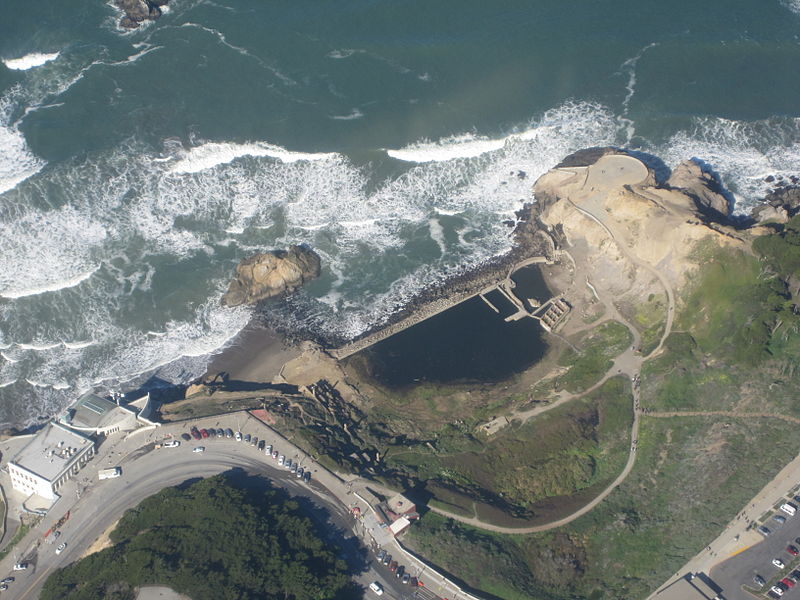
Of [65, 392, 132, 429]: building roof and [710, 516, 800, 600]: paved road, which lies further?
[65, 392, 132, 429]: building roof

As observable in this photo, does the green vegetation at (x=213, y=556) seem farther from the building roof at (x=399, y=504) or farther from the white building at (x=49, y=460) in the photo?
the white building at (x=49, y=460)

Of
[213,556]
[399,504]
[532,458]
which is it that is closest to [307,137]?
[532,458]

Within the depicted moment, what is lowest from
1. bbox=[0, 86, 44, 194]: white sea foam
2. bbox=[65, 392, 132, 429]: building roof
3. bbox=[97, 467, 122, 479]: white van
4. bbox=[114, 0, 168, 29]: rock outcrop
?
bbox=[97, 467, 122, 479]: white van

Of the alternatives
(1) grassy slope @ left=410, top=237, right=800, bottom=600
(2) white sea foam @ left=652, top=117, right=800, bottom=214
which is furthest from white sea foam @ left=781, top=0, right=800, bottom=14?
(1) grassy slope @ left=410, top=237, right=800, bottom=600

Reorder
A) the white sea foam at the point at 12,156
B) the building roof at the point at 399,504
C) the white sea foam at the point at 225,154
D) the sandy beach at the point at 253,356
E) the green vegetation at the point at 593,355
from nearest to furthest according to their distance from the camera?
the building roof at the point at 399,504, the green vegetation at the point at 593,355, the sandy beach at the point at 253,356, the white sea foam at the point at 12,156, the white sea foam at the point at 225,154

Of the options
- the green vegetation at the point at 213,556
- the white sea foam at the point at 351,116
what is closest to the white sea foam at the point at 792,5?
the white sea foam at the point at 351,116

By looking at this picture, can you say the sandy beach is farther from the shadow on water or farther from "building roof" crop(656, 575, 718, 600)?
"building roof" crop(656, 575, 718, 600)

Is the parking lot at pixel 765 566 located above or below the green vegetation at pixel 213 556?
below
